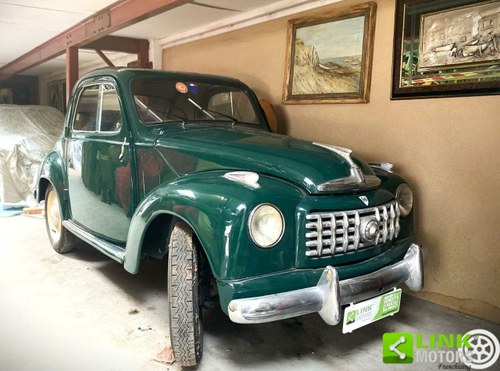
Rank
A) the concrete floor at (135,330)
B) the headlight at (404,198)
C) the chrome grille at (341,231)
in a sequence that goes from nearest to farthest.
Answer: the chrome grille at (341,231), the concrete floor at (135,330), the headlight at (404,198)

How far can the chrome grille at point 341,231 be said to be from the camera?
178cm

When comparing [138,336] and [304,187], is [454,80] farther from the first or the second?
[138,336]

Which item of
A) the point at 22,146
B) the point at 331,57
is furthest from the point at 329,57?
the point at 22,146

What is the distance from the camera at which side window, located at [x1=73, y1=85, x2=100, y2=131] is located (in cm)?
302

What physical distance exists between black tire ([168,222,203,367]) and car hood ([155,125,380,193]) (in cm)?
43

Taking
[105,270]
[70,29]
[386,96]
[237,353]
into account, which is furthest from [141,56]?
[237,353]

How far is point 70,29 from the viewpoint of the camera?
5.26 m

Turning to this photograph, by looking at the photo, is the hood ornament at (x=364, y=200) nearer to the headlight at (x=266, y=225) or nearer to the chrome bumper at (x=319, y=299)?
the chrome bumper at (x=319, y=299)

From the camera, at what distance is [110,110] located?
2803 millimetres

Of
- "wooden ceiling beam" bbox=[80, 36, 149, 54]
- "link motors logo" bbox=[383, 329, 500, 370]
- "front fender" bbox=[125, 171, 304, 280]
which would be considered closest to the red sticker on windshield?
"front fender" bbox=[125, 171, 304, 280]

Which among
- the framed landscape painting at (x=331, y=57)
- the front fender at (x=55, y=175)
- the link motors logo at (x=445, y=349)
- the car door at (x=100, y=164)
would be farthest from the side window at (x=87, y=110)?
the link motors logo at (x=445, y=349)

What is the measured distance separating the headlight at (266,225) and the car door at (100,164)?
3.86 feet

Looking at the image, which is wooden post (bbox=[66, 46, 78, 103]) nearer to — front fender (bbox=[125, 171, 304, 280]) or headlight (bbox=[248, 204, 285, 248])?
front fender (bbox=[125, 171, 304, 280])

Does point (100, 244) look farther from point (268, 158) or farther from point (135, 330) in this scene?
point (268, 158)
